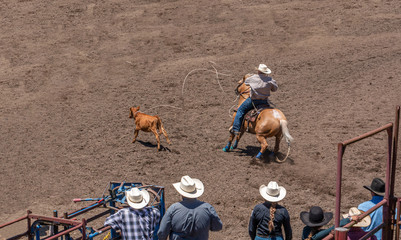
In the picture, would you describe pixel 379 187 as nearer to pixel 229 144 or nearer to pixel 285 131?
pixel 285 131

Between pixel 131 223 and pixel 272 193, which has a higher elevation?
pixel 272 193

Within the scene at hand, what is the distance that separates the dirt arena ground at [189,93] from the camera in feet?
35.7

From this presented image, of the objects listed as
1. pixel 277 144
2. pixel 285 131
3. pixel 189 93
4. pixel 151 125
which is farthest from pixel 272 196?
pixel 189 93

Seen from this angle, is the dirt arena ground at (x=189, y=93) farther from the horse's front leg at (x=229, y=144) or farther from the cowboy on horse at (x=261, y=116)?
the cowboy on horse at (x=261, y=116)

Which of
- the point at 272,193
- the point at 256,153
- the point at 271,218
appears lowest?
the point at 256,153

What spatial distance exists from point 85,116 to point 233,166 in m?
5.14

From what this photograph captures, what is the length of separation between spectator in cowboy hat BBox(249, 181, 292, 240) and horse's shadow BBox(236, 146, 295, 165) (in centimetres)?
530

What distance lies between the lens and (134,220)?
20.3 feet

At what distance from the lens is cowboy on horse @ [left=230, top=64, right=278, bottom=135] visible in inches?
454

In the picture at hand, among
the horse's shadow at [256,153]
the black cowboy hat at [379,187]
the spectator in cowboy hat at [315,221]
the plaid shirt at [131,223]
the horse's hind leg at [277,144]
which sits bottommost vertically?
the horse's shadow at [256,153]

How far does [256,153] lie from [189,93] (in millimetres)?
4228

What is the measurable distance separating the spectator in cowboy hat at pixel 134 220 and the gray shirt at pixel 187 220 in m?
0.32

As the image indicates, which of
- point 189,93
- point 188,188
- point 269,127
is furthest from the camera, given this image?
point 189,93

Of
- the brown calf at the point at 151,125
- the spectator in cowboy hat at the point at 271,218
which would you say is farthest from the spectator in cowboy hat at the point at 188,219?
the brown calf at the point at 151,125
